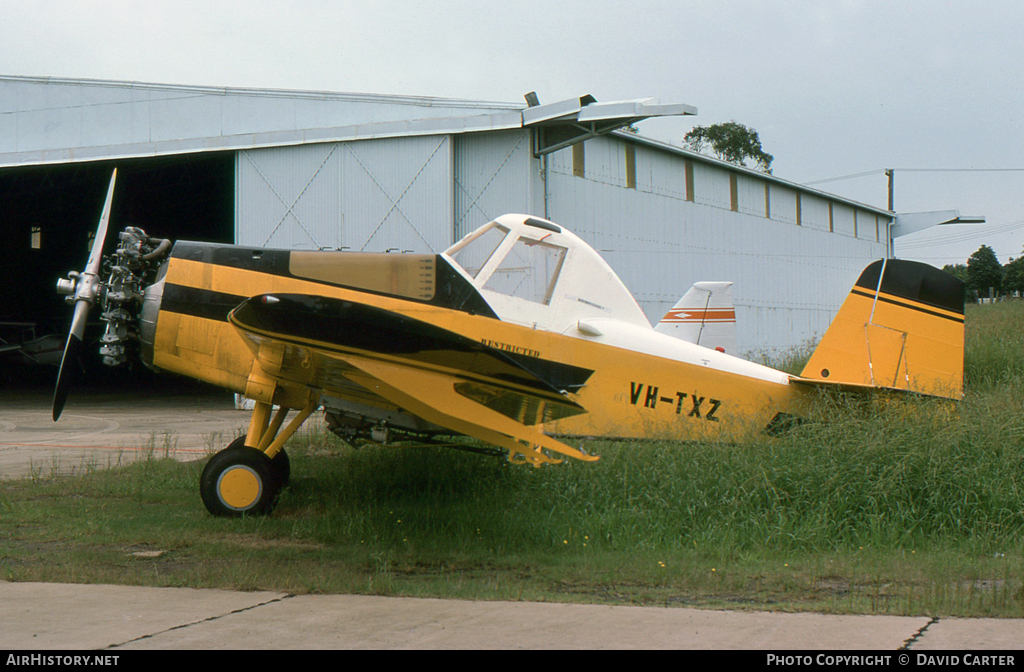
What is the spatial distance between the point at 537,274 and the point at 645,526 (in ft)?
7.16

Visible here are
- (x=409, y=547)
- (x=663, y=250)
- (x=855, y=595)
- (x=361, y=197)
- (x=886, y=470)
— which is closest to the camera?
(x=855, y=595)

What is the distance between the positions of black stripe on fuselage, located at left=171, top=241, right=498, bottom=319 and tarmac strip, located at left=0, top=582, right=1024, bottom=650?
252 centimetres

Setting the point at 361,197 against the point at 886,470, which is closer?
the point at 886,470

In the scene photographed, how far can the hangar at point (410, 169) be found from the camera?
577 inches

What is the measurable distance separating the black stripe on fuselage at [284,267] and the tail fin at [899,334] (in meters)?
3.20

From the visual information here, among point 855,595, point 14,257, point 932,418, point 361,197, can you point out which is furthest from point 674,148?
point 14,257

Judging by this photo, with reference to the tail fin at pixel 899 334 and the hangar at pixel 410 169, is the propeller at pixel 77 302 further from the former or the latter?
the hangar at pixel 410 169

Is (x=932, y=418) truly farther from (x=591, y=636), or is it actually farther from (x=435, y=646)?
(x=435, y=646)

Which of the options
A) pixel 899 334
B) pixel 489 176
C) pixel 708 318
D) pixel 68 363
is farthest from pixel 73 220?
pixel 899 334

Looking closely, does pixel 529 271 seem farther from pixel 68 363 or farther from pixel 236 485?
pixel 68 363

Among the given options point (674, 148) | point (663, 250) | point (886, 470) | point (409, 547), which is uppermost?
point (674, 148)

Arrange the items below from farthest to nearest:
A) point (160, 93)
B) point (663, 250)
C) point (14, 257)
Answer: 1. point (14, 257)
2. point (663, 250)
3. point (160, 93)

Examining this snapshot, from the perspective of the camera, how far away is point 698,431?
21.9 feet

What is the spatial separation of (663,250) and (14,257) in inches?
1064
